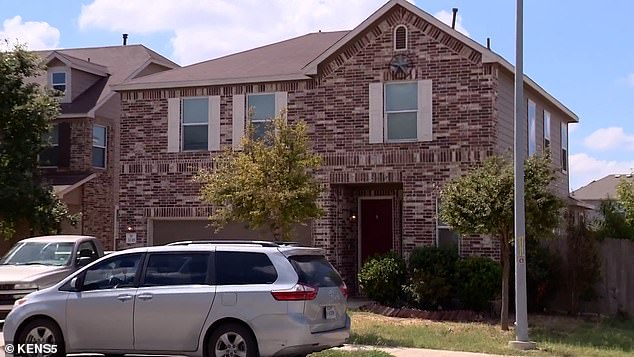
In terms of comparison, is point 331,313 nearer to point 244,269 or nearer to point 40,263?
point 244,269

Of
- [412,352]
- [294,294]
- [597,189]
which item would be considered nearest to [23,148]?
[412,352]

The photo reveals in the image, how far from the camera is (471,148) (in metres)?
21.2

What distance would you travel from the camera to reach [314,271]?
1176 centimetres

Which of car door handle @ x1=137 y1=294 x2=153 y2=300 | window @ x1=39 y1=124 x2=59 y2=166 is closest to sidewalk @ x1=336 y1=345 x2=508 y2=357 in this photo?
car door handle @ x1=137 y1=294 x2=153 y2=300

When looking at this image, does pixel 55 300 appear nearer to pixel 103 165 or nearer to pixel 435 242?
pixel 435 242

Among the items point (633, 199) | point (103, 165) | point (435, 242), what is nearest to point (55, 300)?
point (435, 242)

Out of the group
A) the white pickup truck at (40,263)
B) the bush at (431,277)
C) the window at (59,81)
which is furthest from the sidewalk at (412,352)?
the window at (59,81)

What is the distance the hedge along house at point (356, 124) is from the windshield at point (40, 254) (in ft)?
22.9

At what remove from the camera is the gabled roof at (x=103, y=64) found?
30.5 m

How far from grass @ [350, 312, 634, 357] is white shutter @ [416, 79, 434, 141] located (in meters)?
4.78

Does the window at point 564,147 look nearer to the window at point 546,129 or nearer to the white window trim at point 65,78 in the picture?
the window at point 546,129

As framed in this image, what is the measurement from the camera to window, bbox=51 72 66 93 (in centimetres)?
3105

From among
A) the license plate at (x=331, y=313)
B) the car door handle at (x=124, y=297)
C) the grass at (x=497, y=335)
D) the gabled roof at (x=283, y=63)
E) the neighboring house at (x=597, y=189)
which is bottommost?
the grass at (x=497, y=335)

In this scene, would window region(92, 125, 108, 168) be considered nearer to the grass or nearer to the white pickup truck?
the white pickup truck
